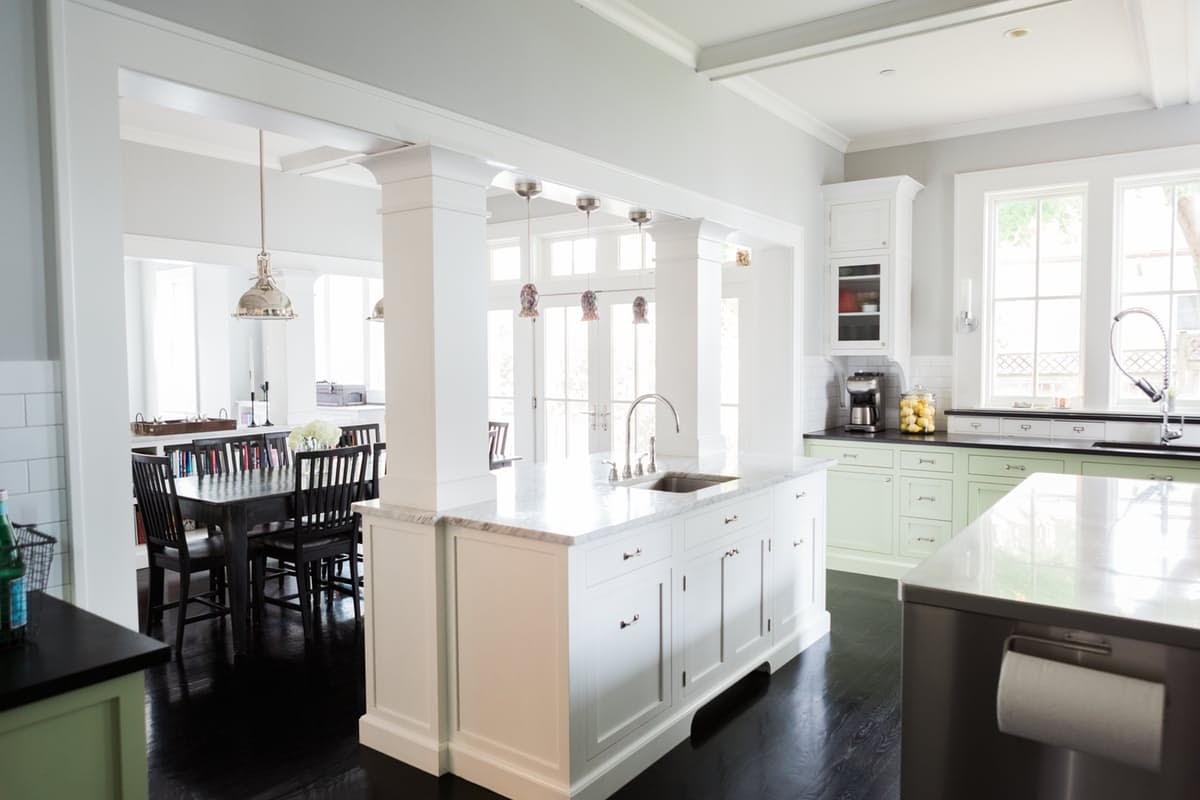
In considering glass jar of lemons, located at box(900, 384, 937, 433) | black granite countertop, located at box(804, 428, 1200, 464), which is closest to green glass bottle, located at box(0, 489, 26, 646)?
black granite countertop, located at box(804, 428, 1200, 464)

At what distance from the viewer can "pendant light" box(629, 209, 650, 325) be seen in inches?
156

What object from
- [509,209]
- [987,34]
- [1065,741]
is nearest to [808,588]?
[1065,741]

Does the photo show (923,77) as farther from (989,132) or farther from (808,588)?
(808,588)

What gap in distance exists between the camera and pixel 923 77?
453cm

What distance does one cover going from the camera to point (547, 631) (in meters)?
2.59

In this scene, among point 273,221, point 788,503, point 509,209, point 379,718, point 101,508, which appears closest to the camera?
point 101,508

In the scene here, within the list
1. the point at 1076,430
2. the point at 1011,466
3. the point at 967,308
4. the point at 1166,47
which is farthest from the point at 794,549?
the point at 1166,47

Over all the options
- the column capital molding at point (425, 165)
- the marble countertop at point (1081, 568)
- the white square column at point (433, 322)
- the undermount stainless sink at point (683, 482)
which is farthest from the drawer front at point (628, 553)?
the column capital molding at point (425, 165)

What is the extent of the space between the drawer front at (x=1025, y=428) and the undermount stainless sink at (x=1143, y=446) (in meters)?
0.29

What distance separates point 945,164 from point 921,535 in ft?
8.21

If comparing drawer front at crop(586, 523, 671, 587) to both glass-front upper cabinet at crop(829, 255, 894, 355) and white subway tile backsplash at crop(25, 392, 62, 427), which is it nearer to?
white subway tile backsplash at crop(25, 392, 62, 427)

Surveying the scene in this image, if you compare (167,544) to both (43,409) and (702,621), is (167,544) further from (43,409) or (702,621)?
(702,621)

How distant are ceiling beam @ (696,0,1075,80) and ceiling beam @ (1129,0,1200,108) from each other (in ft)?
1.60

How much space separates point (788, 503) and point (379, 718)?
80.1 inches
